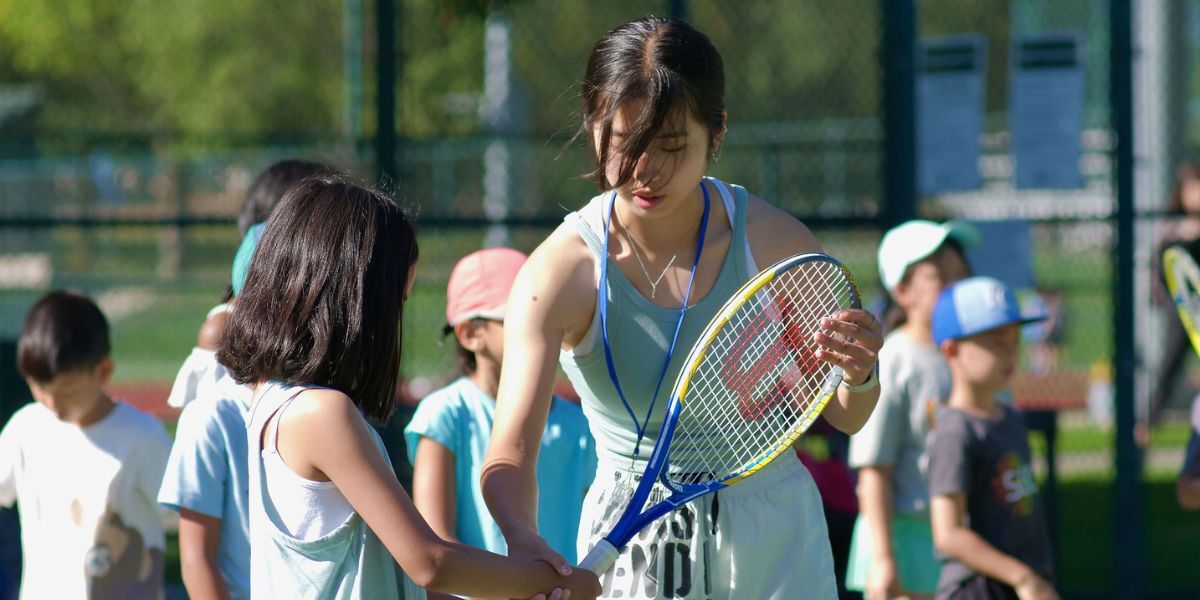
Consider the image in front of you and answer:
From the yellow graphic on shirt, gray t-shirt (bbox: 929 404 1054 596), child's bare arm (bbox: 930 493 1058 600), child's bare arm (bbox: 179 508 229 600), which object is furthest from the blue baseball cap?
child's bare arm (bbox: 179 508 229 600)

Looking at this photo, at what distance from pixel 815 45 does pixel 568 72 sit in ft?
5.20

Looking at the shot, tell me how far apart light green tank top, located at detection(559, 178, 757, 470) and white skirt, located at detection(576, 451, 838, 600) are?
0.10 m

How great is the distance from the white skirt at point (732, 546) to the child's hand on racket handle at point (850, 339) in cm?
24

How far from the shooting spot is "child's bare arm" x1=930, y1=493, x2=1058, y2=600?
3.66m

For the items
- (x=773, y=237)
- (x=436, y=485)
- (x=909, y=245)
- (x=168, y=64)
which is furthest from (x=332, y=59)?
(x=773, y=237)

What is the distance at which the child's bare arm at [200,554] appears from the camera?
9.82 ft

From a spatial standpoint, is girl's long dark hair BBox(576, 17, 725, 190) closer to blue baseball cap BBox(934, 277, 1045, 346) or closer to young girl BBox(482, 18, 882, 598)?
young girl BBox(482, 18, 882, 598)

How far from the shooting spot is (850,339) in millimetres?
2545

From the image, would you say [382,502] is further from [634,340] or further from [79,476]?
[79,476]

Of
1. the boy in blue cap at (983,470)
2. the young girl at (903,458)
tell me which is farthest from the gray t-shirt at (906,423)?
the boy in blue cap at (983,470)

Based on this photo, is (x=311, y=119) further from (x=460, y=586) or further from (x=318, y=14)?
(x=460, y=586)

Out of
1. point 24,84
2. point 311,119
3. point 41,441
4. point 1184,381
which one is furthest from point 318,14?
point 41,441

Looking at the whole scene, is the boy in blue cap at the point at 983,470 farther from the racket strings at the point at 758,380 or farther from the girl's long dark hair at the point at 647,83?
the girl's long dark hair at the point at 647,83

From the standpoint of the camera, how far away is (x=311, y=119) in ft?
53.9
